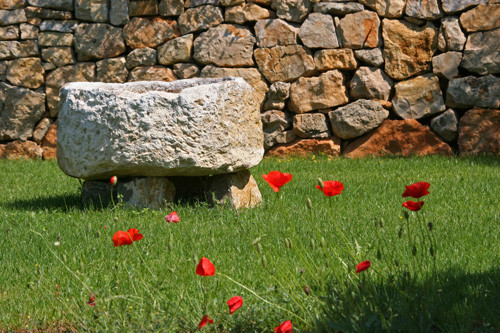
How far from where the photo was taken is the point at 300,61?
7863 mm

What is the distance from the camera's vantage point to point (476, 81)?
24.0ft

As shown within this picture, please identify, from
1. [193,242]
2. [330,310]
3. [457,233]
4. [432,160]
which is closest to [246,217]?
[193,242]

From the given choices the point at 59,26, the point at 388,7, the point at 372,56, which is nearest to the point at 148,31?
the point at 59,26

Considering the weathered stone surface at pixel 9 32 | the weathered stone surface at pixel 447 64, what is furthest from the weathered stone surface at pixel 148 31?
the weathered stone surface at pixel 447 64

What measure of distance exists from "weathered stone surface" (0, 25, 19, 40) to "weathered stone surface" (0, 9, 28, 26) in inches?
2.9

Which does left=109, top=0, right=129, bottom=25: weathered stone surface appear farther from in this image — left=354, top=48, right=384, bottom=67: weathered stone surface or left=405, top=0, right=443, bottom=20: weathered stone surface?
left=405, top=0, right=443, bottom=20: weathered stone surface

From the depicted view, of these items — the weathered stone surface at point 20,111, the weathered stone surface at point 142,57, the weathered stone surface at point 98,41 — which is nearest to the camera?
the weathered stone surface at point 142,57

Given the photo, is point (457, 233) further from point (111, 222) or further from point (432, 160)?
point (432, 160)

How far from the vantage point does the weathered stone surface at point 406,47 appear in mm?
7559

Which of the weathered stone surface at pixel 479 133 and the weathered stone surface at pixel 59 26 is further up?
the weathered stone surface at pixel 59 26

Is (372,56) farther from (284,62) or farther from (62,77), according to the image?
(62,77)

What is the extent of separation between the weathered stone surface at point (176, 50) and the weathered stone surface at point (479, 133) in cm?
374

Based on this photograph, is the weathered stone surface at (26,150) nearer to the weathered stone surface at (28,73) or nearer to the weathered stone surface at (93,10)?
the weathered stone surface at (28,73)

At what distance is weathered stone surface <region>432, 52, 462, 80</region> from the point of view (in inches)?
293
